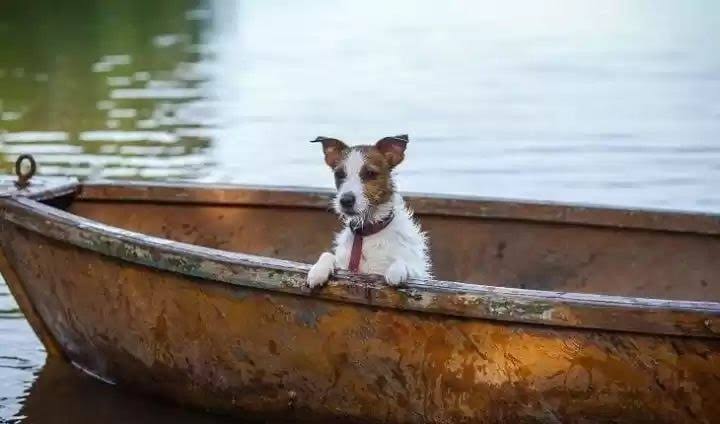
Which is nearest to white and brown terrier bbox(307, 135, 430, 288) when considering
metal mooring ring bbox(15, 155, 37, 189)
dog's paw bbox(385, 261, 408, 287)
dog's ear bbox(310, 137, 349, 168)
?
dog's ear bbox(310, 137, 349, 168)

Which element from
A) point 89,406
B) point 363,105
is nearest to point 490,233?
point 89,406

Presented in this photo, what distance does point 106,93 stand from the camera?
16250 millimetres

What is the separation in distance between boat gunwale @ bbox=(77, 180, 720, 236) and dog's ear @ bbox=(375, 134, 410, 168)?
1590 millimetres

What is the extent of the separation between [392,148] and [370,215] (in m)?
0.30

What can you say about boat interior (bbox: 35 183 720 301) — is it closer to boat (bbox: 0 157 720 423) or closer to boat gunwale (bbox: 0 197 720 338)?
boat (bbox: 0 157 720 423)

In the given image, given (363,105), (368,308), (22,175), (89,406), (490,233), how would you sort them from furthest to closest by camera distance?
(363,105)
(490,233)
(22,175)
(89,406)
(368,308)

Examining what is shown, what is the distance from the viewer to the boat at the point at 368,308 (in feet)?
14.5

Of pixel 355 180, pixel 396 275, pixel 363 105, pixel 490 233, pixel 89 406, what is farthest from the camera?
pixel 363 105

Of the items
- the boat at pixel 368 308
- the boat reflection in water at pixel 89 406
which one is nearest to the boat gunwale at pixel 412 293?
the boat at pixel 368 308

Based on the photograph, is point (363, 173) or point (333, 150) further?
point (333, 150)

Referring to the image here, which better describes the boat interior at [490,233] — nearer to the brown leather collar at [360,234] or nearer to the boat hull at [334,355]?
the boat hull at [334,355]

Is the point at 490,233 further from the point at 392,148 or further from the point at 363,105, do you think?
the point at 363,105

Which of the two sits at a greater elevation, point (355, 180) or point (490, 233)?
point (355, 180)

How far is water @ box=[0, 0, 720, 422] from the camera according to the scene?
34.8 feet
